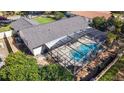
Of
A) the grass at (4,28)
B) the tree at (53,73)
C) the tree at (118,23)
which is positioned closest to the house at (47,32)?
the grass at (4,28)

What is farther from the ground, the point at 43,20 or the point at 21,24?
the point at 43,20

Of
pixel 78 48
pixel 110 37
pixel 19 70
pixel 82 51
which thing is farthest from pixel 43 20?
pixel 19 70

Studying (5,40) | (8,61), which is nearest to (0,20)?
(5,40)

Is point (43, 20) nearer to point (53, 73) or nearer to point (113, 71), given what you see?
Answer: point (53, 73)

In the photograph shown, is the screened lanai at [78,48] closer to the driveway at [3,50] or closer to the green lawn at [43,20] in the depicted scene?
the green lawn at [43,20]
